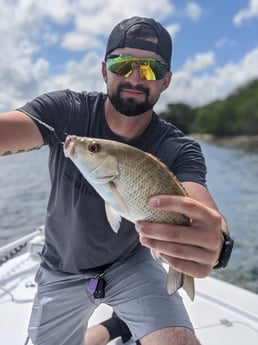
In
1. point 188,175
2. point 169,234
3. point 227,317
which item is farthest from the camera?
point 227,317

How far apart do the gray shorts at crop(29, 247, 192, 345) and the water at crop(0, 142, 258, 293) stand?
1086 mm

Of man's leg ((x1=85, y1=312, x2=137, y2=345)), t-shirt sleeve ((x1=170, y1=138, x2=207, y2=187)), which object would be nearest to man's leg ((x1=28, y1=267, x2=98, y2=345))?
man's leg ((x1=85, y1=312, x2=137, y2=345))

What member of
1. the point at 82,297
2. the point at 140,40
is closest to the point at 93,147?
the point at 140,40

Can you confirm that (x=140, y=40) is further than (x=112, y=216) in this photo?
Yes

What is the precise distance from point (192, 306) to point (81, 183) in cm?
193

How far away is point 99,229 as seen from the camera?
8.00ft

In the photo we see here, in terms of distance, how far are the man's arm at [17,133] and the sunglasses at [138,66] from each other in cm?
57

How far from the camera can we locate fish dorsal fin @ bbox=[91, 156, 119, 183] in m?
1.49

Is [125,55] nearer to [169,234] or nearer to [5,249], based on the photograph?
[169,234]

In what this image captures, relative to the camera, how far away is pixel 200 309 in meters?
3.65

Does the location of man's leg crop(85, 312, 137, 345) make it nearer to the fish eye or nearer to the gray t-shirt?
the gray t-shirt

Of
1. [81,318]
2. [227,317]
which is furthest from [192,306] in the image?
[81,318]

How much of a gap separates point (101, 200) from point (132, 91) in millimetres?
653

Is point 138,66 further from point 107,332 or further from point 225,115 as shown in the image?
point 225,115
